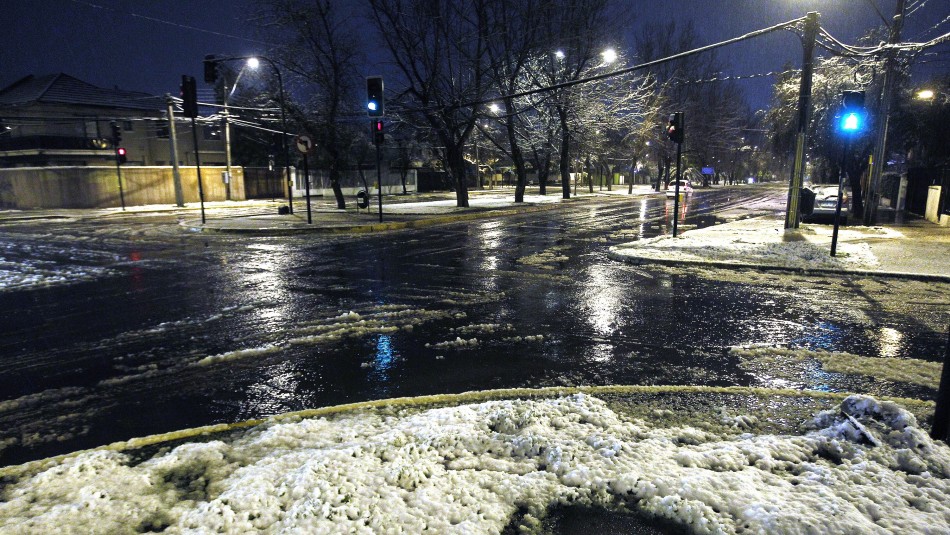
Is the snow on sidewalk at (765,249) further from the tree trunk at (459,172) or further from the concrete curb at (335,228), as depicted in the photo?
the tree trunk at (459,172)

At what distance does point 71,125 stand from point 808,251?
5383 cm

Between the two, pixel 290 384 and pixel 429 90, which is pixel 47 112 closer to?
pixel 429 90

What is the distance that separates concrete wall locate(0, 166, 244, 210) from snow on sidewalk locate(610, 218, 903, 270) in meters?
30.1

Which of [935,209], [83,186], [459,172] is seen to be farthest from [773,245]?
[83,186]

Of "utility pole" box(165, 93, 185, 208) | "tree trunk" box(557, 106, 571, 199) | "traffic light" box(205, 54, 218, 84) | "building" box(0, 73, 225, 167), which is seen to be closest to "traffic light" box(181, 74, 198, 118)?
"traffic light" box(205, 54, 218, 84)

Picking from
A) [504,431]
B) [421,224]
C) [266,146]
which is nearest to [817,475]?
[504,431]

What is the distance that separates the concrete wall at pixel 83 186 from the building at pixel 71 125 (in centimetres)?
484

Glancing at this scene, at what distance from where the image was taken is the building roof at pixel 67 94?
144ft

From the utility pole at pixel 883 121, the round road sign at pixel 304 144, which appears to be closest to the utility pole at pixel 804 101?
the utility pole at pixel 883 121

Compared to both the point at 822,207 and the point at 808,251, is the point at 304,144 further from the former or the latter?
the point at 822,207

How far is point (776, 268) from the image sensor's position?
420 inches

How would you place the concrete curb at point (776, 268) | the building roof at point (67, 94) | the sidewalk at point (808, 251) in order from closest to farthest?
the concrete curb at point (776, 268) < the sidewalk at point (808, 251) < the building roof at point (67, 94)

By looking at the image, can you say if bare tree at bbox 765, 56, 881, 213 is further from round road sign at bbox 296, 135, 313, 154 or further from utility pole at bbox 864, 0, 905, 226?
round road sign at bbox 296, 135, 313, 154

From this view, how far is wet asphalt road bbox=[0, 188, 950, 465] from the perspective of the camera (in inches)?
182
